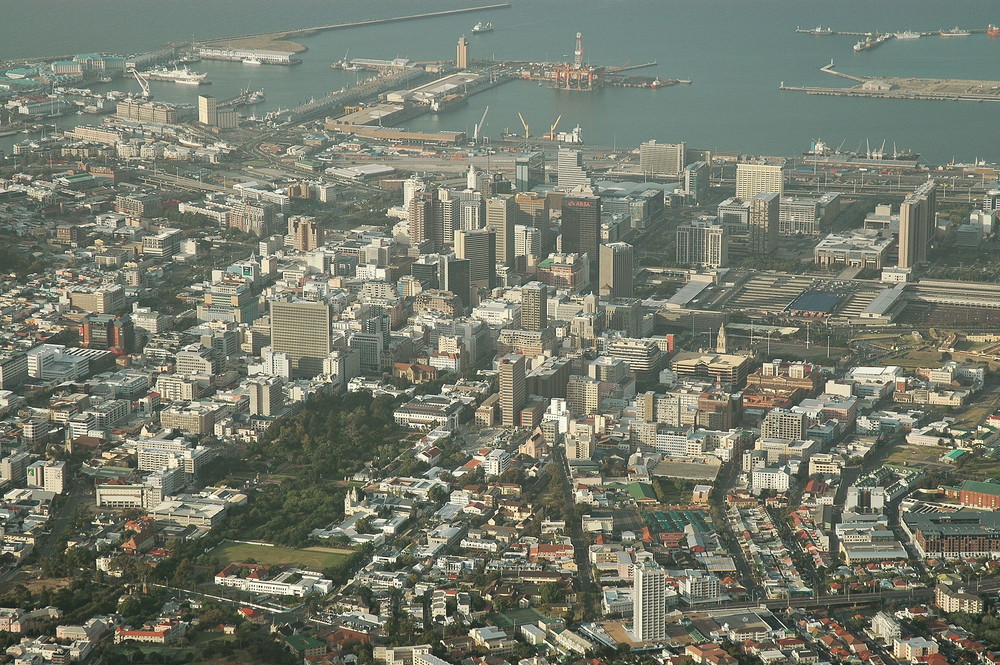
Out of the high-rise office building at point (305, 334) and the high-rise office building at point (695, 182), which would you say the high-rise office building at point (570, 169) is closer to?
the high-rise office building at point (695, 182)

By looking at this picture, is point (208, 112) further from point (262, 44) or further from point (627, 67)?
point (627, 67)

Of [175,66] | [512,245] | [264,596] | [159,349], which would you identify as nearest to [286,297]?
[159,349]

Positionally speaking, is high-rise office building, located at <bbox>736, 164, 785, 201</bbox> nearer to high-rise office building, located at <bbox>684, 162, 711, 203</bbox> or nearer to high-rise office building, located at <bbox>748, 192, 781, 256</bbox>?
high-rise office building, located at <bbox>684, 162, 711, 203</bbox>

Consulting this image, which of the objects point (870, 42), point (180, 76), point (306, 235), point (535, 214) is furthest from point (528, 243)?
point (870, 42)

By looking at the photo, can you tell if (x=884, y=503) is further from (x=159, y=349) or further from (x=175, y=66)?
(x=175, y=66)

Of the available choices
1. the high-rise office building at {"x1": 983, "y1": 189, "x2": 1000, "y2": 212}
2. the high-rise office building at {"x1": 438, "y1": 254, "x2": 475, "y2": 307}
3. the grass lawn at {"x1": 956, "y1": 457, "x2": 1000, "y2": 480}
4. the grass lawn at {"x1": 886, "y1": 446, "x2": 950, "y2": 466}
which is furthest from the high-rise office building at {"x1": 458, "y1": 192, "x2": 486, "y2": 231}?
the grass lawn at {"x1": 956, "y1": 457, "x2": 1000, "y2": 480}
